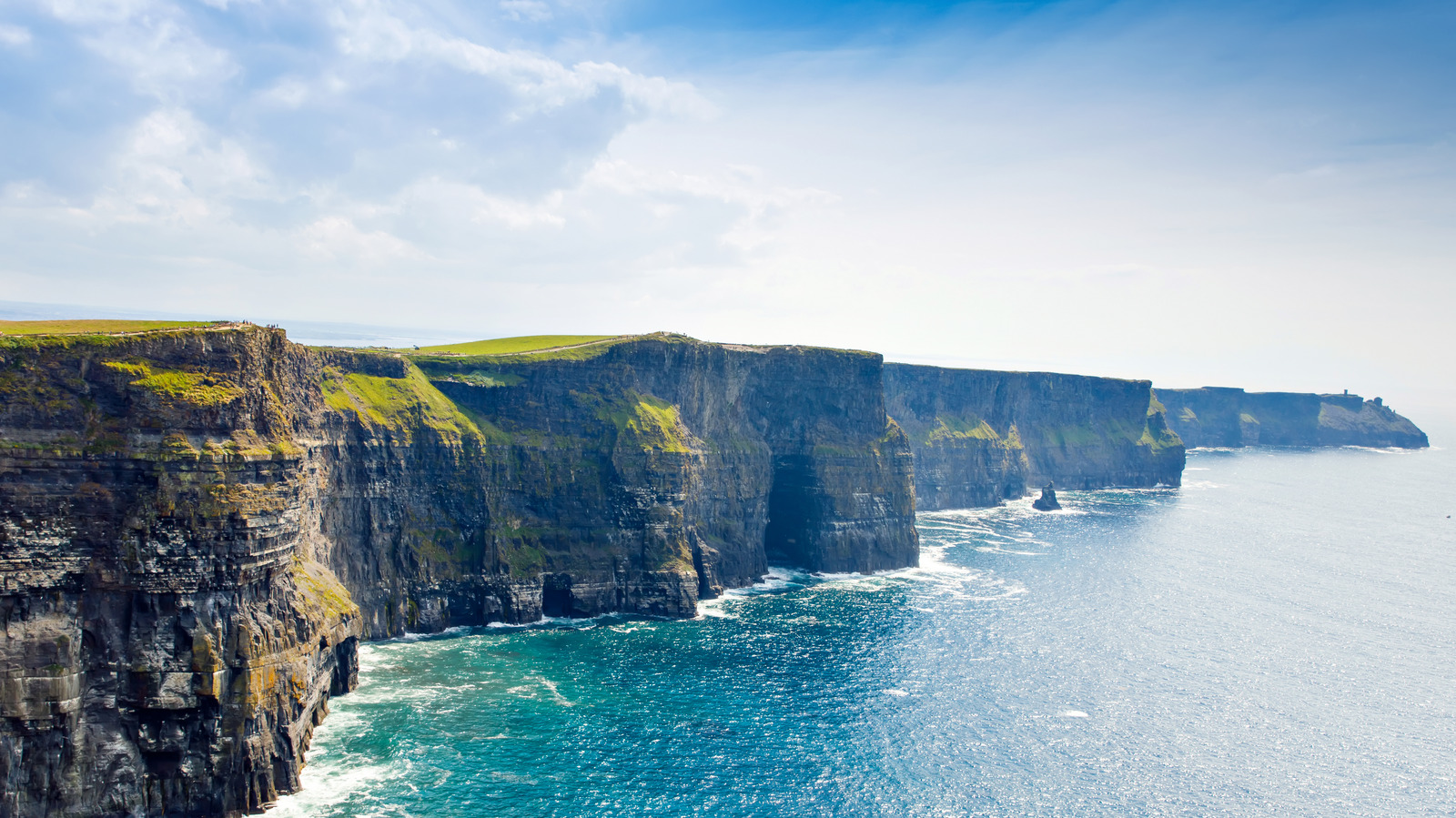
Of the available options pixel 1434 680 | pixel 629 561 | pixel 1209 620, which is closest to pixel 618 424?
pixel 629 561

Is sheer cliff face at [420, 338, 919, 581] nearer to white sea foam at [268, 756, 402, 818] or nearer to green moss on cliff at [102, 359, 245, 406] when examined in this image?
white sea foam at [268, 756, 402, 818]

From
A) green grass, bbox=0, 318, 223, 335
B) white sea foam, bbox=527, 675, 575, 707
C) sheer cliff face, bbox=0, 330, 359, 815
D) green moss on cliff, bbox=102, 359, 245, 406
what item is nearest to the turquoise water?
white sea foam, bbox=527, 675, 575, 707

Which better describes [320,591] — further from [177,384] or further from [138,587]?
[177,384]

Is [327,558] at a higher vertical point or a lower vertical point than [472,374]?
lower

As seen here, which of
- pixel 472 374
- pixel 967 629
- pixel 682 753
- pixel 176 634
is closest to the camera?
pixel 176 634

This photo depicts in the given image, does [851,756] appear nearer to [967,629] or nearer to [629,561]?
[967,629]

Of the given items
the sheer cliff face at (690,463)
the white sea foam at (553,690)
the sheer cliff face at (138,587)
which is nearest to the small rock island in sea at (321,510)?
the sheer cliff face at (138,587)

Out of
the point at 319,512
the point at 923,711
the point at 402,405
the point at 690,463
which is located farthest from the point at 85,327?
the point at 923,711

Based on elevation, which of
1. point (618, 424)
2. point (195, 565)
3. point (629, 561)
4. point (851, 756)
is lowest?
point (851, 756)
